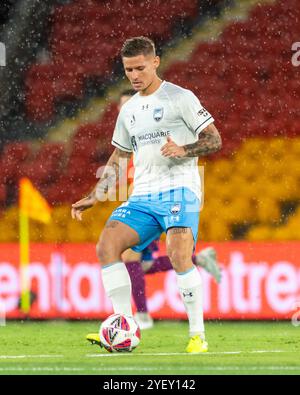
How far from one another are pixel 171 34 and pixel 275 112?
5.32 feet

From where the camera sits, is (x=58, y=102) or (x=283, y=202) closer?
(x=283, y=202)

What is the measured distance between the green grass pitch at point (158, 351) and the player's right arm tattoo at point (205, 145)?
993mm

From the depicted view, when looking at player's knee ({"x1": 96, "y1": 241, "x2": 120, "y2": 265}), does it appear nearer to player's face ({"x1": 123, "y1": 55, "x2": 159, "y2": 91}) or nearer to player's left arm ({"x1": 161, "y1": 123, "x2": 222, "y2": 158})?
player's left arm ({"x1": 161, "y1": 123, "x2": 222, "y2": 158})

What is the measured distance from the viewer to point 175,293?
8117 millimetres

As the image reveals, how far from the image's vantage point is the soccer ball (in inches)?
201

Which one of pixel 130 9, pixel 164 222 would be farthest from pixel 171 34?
pixel 164 222

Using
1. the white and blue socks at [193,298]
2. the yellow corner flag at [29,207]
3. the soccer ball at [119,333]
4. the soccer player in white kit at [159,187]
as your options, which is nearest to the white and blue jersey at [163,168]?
the soccer player in white kit at [159,187]

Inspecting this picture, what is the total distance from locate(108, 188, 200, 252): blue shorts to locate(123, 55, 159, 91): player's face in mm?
573

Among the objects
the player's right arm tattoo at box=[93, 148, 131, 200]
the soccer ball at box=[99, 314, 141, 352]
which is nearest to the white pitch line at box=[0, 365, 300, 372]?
the soccer ball at box=[99, 314, 141, 352]

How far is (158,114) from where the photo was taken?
17.5 ft

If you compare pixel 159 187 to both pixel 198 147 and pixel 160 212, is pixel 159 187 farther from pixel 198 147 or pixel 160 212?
pixel 198 147

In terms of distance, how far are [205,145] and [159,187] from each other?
Answer: 0.37m

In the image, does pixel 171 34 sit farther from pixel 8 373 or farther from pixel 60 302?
pixel 8 373
